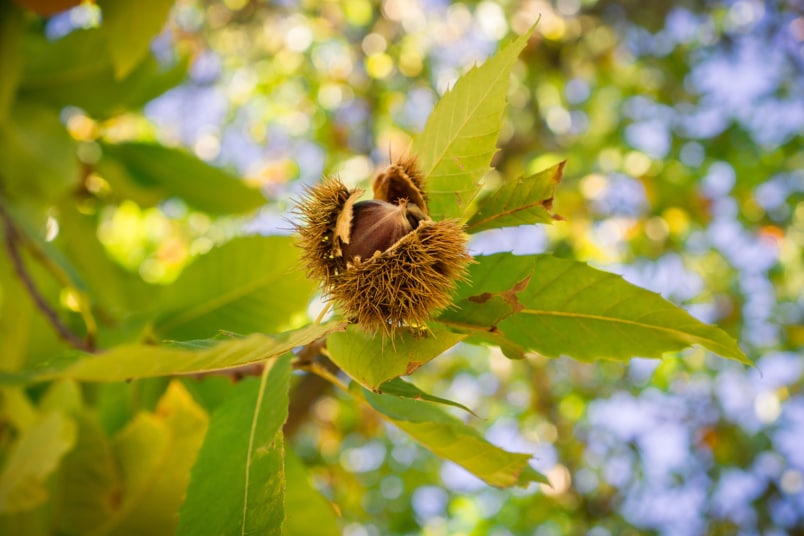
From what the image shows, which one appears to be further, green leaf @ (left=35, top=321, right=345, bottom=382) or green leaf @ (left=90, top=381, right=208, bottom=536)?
green leaf @ (left=90, top=381, right=208, bottom=536)

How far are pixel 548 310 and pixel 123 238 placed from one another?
447cm

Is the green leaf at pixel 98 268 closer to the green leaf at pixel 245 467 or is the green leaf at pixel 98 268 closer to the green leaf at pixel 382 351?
the green leaf at pixel 245 467

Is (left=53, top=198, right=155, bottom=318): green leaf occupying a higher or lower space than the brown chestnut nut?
lower

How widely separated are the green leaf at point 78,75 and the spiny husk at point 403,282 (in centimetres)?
175

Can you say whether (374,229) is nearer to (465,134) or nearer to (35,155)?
(465,134)

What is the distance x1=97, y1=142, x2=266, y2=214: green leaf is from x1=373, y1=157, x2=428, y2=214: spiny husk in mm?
1523

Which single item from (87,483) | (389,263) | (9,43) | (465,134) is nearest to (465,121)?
(465,134)

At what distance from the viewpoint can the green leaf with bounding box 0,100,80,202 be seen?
2.18 m

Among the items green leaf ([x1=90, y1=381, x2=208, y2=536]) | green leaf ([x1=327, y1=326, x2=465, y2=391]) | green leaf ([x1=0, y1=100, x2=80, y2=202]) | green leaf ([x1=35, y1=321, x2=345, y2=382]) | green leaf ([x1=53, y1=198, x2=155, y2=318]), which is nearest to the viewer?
green leaf ([x1=35, y1=321, x2=345, y2=382])

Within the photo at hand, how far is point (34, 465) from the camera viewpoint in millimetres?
1432

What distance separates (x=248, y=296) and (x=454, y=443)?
0.78m

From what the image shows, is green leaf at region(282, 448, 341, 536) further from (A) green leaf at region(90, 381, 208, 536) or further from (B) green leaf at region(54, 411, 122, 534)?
(B) green leaf at region(54, 411, 122, 534)

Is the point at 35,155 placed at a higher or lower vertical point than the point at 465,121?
lower

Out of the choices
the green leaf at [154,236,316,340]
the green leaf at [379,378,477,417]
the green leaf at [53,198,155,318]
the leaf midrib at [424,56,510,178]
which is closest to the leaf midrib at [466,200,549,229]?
the leaf midrib at [424,56,510,178]
